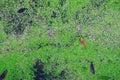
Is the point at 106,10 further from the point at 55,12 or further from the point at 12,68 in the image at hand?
the point at 12,68

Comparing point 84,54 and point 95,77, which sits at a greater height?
point 84,54

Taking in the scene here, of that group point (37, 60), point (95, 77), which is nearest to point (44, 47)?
point (37, 60)

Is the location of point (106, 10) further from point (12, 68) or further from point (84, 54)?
point (12, 68)

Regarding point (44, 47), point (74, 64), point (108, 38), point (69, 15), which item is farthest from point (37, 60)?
point (108, 38)

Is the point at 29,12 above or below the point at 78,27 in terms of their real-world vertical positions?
above

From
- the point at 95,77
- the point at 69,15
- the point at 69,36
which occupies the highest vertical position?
the point at 69,15

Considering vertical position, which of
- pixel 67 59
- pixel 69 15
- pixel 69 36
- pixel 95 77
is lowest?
pixel 95 77

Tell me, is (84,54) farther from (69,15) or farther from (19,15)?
(19,15)
